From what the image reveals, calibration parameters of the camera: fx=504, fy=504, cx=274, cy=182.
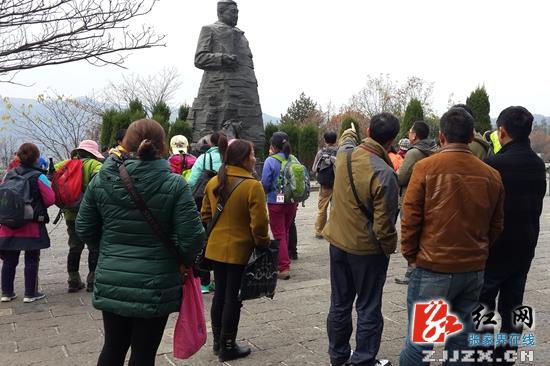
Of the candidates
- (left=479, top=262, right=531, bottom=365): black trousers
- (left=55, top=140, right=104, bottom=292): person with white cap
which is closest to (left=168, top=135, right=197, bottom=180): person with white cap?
(left=55, top=140, right=104, bottom=292): person with white cap

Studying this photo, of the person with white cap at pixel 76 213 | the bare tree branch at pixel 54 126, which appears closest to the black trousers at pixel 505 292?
the person with white cap at pixel 76 213

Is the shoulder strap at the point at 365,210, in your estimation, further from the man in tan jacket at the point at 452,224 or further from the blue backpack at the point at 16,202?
the blue backpack at the point at 16,202

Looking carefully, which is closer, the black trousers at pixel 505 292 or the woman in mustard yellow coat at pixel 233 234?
the black trousers at pixel 505 292

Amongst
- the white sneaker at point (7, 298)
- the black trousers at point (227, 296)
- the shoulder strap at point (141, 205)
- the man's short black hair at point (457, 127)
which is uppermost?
the man's short black hair at point (457, 127)

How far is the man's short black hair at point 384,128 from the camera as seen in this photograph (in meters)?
3.45

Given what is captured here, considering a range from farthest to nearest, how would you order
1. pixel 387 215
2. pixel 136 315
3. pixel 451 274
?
pixel 387 215 < pixel 451 274 < pixel 136 315

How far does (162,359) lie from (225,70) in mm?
10397

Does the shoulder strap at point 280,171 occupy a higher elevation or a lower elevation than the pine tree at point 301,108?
lower

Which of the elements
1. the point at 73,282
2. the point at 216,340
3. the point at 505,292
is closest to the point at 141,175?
the point at 216,340

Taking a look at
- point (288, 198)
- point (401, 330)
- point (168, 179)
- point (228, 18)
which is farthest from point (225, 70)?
point (168, 179)

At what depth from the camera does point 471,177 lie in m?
2.87

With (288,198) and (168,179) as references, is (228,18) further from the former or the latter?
(168,179)

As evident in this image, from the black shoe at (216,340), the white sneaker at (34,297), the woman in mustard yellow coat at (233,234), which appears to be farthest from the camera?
the white sneaker at (34,297)

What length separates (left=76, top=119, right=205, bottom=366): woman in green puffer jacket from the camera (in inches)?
107
